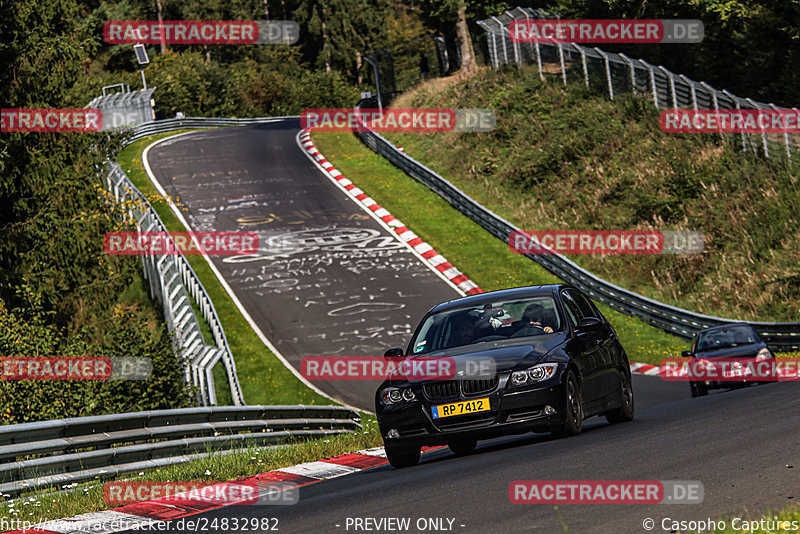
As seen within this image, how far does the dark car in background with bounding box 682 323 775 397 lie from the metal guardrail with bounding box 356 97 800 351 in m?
5.14

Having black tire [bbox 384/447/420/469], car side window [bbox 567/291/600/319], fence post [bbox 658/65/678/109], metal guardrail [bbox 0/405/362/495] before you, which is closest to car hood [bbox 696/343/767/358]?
car side window [bbox 567/291/600/319]

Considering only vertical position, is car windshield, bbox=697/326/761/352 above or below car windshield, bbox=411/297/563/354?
below

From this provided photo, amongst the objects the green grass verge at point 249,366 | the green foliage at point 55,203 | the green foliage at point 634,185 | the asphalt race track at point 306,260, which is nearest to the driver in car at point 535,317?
the asphalt race track at point 306,260

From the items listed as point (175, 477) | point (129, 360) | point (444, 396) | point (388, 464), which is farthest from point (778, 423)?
point (129, 360)

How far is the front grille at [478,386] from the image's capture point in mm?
9633

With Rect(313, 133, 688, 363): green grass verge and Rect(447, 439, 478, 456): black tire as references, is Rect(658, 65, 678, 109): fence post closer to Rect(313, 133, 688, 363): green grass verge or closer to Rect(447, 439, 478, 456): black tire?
Rect(313, 133, 688, 363): green grass verge

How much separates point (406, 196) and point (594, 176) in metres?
6.79

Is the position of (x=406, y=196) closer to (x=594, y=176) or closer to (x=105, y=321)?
(x=594, y=176)

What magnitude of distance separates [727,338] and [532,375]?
36.7 feet

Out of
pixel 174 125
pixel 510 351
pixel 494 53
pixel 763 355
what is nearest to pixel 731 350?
pixel 763 355

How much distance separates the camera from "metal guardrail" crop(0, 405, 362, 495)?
9.78 m

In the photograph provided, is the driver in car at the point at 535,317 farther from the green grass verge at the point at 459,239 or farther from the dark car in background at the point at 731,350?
the green grass verge at the point at 459,239

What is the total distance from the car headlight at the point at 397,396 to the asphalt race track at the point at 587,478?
649 millimetres

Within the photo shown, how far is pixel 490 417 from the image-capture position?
9.58 m
